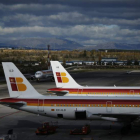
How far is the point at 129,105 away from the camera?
29.2 m

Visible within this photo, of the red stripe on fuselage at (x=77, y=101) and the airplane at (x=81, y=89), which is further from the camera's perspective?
the airplane at (x=81, y=89)

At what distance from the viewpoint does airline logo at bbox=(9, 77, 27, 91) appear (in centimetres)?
3089

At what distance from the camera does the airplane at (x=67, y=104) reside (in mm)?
29281

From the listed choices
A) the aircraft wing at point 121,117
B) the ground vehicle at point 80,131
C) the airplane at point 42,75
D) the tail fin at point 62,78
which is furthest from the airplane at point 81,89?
the airplane at point 42,75

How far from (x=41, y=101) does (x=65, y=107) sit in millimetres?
2503

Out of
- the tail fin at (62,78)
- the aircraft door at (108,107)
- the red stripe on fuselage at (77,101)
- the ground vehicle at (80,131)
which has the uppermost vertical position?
the tail fin at (62,78)

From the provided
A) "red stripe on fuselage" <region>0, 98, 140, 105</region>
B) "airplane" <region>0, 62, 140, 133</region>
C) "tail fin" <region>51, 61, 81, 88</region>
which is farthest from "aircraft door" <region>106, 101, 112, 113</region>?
"tail fin" <region>51, 61, 81, 88</region>

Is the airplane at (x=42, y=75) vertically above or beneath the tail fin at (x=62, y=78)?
beneath

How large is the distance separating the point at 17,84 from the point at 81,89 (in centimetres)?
1334

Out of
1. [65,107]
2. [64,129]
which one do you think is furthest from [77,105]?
[64,129]

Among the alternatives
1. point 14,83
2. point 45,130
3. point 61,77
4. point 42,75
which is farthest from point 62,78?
point 42,75

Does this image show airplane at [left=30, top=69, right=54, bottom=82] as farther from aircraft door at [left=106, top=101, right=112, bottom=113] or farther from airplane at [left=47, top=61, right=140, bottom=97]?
aircraft door at [left=106, top=101, right=112, bottom=113]

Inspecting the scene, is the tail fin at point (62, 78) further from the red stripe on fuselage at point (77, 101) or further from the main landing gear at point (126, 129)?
the main landing gear at point (126, 129)

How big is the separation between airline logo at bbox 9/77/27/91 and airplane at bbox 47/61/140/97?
11.7 m
